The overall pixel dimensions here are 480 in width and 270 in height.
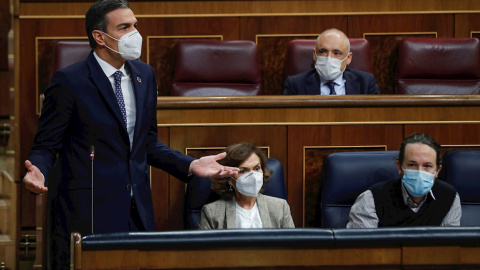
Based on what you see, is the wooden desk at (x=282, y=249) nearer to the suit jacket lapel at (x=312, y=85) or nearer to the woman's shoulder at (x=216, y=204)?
the woman's shoulder at (x=216, y=204)

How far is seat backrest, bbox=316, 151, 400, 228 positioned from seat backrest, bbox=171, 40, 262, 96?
460 mm

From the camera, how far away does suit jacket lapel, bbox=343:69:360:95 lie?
1455mm

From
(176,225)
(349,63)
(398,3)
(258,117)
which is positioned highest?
(398,3)

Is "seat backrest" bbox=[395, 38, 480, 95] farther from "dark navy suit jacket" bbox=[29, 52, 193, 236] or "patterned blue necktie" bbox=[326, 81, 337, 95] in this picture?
"dark navy suit jacket" bbox=[29, 52, 193, 236]

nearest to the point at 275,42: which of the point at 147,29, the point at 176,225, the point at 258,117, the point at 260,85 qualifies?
the point at 260,85

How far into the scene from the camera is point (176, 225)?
45.3 inches

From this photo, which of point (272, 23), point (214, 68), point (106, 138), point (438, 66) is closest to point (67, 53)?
point (214, 68)

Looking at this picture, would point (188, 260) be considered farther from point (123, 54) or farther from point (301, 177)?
point (301, 177)

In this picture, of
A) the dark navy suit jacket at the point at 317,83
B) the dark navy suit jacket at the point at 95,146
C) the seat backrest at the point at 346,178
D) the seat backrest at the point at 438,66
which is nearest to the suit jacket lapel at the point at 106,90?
the dark navy suit jacket at the point at 95,146

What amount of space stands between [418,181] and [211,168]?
334 mm

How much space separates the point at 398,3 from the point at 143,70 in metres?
0.89

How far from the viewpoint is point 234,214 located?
41.9 inches

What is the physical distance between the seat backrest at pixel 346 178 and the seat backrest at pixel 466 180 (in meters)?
0.09

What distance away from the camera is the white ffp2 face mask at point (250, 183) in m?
1.05
